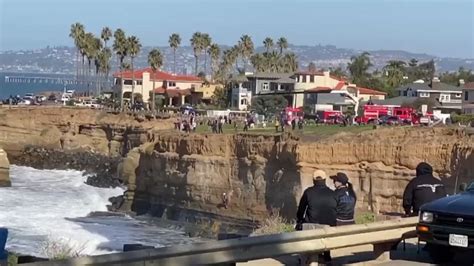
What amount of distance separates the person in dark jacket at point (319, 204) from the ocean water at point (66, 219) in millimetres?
18291

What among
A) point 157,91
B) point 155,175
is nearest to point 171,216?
point 155,175

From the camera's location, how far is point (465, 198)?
12.0 m

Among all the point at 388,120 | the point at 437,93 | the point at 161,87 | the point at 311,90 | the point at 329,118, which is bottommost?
the point at 161,87

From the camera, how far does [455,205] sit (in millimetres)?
11695

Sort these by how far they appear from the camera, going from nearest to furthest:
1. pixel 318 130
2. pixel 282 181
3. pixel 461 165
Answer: pixel 461 165
pixel 282 181
pixel 318 130

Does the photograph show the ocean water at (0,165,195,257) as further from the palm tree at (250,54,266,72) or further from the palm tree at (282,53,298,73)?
the palm tree at (282,53,298,73)

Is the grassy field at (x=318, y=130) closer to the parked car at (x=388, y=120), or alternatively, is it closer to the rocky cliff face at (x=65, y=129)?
the parked car at (x=388, y=120)

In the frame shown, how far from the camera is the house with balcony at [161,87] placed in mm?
131125

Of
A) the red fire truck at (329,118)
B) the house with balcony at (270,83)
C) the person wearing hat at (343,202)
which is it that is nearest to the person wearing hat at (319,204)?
the person wearing hat at (343,202)

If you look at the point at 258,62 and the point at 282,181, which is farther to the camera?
the point at 258,62

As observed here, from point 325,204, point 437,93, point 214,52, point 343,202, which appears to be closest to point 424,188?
point 343,202

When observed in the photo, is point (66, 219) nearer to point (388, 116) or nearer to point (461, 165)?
point (461, 165)

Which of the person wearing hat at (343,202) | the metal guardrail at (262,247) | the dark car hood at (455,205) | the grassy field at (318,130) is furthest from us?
the grassy field at (318,130)

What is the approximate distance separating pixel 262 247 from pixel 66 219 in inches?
1598
